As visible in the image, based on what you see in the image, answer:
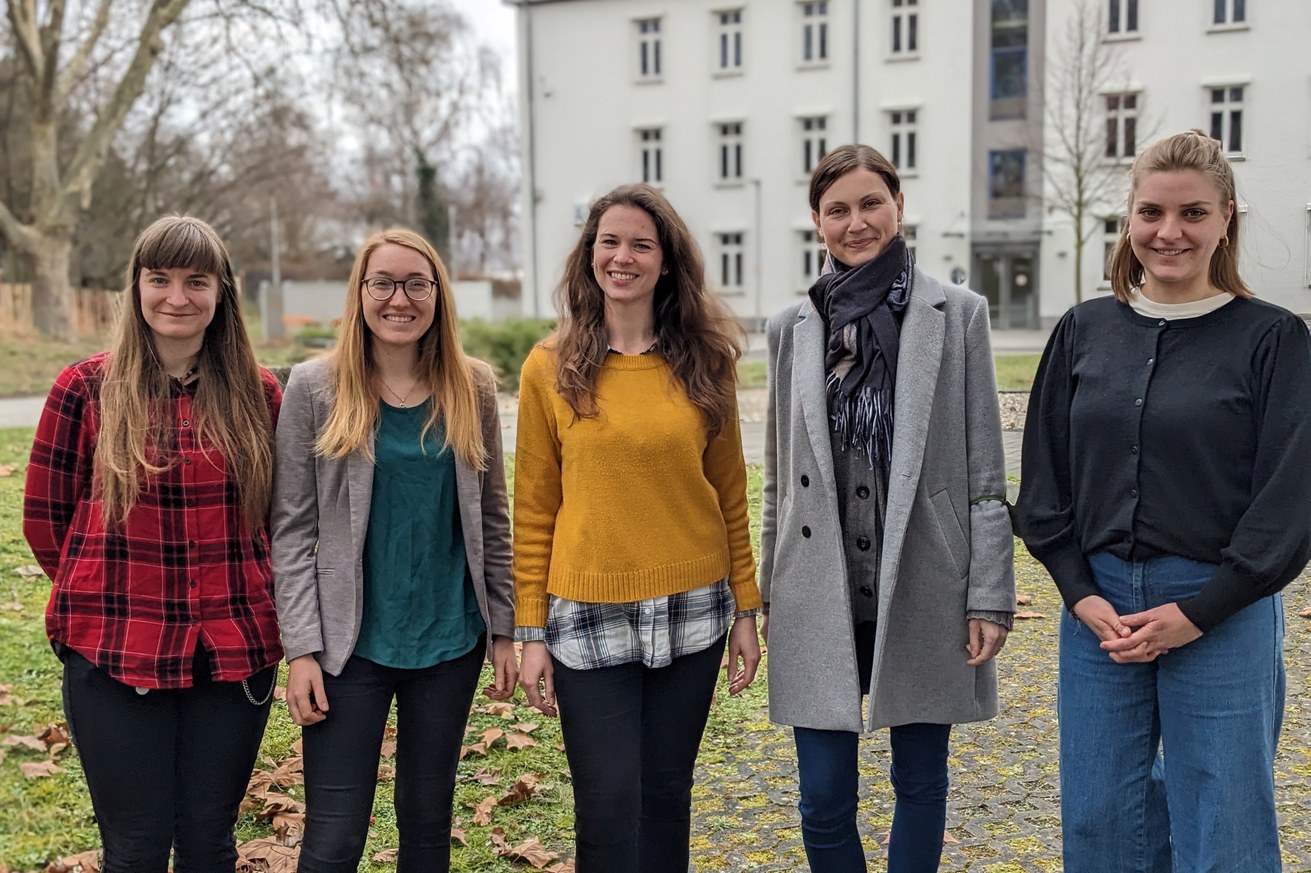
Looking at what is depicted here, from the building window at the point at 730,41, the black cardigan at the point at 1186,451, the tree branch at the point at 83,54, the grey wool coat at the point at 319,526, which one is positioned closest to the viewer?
the black cardigan at the point at 1186,451

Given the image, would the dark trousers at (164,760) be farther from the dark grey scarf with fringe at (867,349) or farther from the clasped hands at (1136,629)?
the clasped hands at (1136,629)

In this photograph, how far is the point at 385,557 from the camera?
113 inches

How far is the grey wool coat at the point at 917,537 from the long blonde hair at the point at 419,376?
874mm

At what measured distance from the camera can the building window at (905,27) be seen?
28.9 meters

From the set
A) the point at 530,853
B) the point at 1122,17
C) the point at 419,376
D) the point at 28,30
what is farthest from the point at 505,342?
the point at 419,376

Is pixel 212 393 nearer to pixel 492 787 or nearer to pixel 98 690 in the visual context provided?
pixel 98 690

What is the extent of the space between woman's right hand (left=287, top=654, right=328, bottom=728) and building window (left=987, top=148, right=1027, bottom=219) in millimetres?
29944

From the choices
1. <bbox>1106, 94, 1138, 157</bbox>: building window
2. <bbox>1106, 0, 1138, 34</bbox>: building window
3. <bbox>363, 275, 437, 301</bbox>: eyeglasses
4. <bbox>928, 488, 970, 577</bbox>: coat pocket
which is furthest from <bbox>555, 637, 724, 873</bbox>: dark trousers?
<bbox>1106, 0, 1138, 34</bbox>: building window

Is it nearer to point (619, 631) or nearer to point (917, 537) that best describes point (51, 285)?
point (619, 631)

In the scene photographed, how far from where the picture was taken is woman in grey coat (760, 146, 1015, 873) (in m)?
2.89

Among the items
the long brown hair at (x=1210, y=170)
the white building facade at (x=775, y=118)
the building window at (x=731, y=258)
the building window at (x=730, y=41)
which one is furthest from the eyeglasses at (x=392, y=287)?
the building window at (x=731, y=258)

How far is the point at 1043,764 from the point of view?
4629 millimetres

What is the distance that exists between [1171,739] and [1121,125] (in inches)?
380

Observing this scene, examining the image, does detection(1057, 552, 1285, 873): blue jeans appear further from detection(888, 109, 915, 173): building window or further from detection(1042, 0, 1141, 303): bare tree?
detection(888, 109, 915, 173): building window
